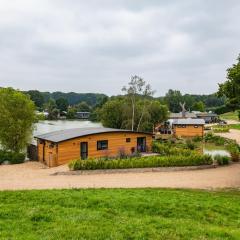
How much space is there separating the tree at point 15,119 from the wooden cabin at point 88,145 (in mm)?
2015

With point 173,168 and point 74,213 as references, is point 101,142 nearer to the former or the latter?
point 173,168

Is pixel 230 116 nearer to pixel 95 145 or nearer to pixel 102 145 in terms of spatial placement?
pixel 102 145

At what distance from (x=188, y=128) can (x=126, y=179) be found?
38634 millimetres

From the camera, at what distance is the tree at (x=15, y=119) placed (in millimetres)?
31641

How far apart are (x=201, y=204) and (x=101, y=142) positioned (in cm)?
1808

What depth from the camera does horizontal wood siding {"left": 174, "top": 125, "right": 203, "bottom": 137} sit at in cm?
5691

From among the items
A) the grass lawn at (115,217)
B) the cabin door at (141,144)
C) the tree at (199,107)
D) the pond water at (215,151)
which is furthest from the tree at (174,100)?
the grass lawn at (115,217)

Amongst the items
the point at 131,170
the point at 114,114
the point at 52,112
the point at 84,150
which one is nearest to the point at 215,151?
the point at 84,150

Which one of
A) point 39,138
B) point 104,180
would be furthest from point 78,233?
point 39,138

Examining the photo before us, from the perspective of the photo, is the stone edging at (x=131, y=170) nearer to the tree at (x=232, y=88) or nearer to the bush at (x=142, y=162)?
the bush at (x=142, y=162)

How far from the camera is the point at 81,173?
74.9 ft

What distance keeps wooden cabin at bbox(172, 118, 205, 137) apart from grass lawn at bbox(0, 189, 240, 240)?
43177 mm

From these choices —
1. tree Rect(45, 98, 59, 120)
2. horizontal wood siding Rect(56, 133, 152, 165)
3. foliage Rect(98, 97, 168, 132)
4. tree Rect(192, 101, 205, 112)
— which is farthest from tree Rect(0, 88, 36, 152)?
tree Rect(192, 101, 205, 112)

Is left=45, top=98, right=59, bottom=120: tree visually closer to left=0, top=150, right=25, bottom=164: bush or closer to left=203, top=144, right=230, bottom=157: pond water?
left=203, top=144, right=230, bottom=157: pond water
